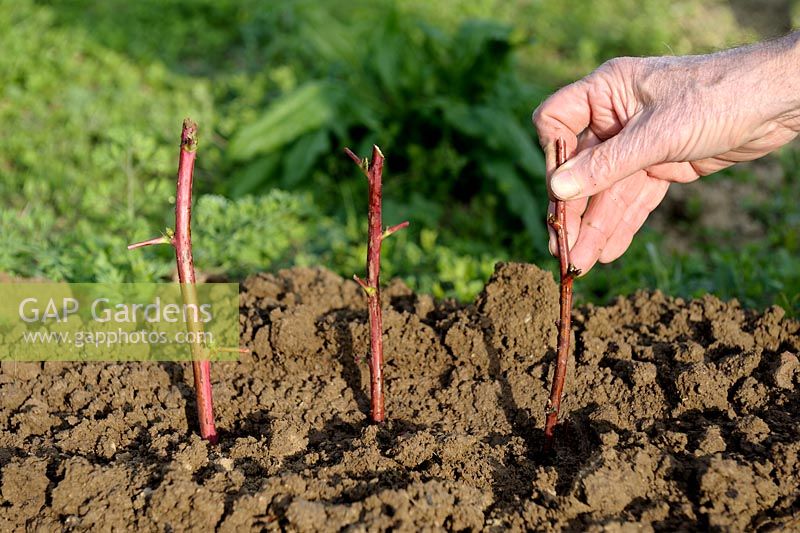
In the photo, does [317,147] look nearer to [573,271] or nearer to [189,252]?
[189,252]

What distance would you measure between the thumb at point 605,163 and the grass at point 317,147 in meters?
1.50

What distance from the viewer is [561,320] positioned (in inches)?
96.5

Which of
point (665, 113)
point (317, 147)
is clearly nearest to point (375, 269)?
point (665, 113)

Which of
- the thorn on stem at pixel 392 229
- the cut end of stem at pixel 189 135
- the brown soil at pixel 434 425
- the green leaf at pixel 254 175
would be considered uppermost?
the green leaf at pixel 254 175

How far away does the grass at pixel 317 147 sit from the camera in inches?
161

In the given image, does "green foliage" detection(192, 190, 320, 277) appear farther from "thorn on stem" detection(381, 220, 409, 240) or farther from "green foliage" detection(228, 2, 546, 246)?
"thorn on stem" detection(381, 220, 409, 240)

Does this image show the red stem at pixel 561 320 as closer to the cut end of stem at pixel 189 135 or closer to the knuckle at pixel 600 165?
the knuckle at pixel 600 165

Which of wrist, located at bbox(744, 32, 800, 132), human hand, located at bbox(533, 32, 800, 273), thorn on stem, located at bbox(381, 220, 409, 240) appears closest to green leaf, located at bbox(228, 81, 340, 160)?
human hand, located at bbox(533, 32, 800, 273)

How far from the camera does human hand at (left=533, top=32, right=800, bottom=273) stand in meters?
2.57

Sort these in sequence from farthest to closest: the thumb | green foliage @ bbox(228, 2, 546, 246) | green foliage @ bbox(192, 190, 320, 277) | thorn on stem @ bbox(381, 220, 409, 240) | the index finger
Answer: green foliage @ bbox(228, 2, 546, 246)
green foliage @ bbox(192, 190, 320, 277)
the index finger
the thumb
thorn on stem @ bbox(381, 220, 409, 240)

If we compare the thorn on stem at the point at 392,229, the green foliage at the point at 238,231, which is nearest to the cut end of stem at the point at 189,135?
the thorn on stem at the point at 392,229

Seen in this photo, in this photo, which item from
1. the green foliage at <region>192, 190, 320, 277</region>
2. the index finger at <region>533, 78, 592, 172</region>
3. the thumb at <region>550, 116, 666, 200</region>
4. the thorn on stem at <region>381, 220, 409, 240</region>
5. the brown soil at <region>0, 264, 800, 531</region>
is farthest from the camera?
the green foliage at <region>192, 190, 320, 277</region>

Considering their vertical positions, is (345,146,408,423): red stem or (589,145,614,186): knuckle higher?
(589,145,614,186): knuckle

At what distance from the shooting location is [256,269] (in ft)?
13.9
